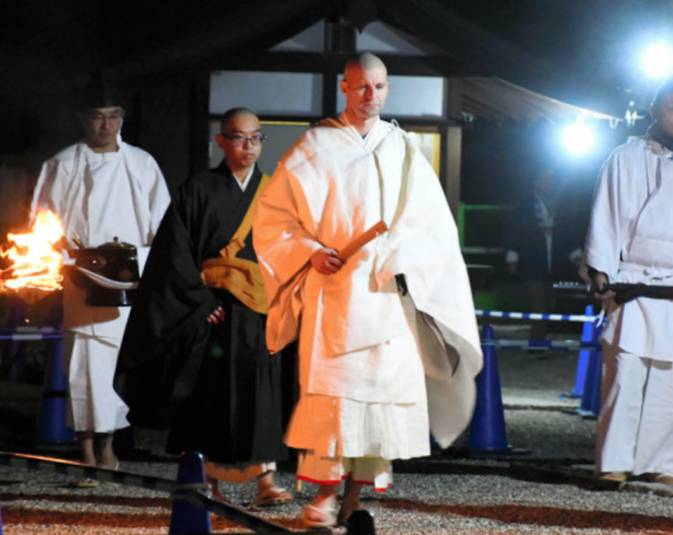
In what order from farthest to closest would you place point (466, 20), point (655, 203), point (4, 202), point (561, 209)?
point (561, 209), point (4, 202), point (466, 20), point (655, 203)

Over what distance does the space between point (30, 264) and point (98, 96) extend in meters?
3.98

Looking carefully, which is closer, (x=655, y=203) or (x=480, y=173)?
(x=655, y=203)

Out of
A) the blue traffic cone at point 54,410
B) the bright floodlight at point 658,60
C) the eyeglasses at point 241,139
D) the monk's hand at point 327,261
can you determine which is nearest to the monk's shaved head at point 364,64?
the monk's hand at point 327,261

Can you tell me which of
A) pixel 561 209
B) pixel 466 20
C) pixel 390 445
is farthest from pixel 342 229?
pixel 561 209

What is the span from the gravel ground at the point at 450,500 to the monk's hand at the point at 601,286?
3.70 ft

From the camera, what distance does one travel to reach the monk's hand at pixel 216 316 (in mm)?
8219

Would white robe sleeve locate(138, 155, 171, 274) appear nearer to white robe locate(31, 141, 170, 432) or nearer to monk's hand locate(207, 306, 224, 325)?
white robe locate(31, 141, 170, 432)

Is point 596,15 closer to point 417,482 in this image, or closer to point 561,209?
point 417,482

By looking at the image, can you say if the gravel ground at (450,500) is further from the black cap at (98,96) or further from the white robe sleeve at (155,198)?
the black cap at (98,96)

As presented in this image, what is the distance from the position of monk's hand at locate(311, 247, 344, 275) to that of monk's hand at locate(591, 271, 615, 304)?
2.39 m

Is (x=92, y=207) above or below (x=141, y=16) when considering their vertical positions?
below

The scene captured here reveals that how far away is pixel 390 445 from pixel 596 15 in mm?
8577

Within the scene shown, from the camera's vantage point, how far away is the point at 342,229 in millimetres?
7324

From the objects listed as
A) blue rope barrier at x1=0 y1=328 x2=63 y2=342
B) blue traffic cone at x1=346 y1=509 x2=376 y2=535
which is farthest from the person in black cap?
blue traffic cone at x1=346 y1=509 x2=376 y2=535
